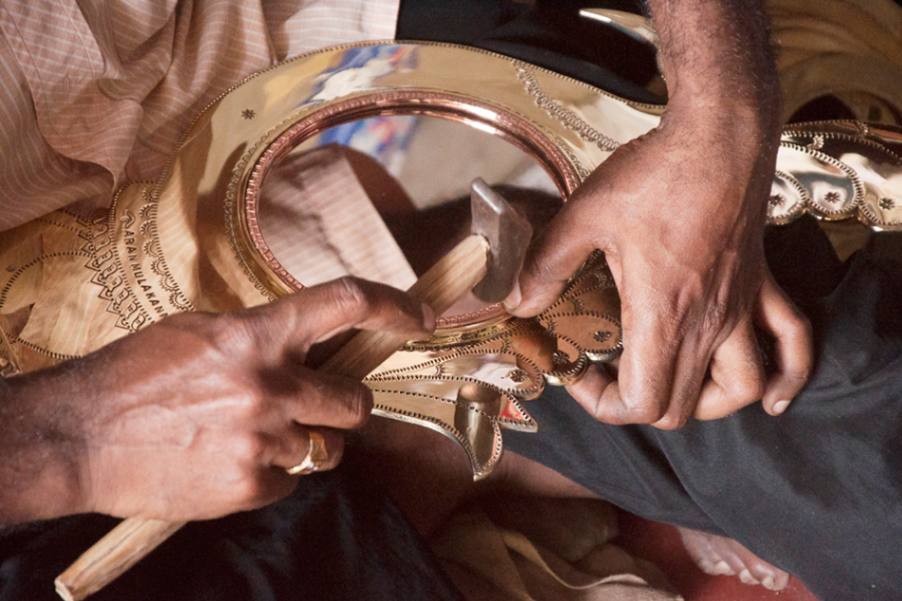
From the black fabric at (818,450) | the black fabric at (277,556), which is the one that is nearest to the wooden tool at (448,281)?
the black fabric at (277,556)

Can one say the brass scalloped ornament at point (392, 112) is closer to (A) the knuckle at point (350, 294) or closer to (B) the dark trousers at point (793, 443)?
(B) the dark trousers at point (793, 443)

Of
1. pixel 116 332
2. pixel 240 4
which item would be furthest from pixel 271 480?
pixel 240 4

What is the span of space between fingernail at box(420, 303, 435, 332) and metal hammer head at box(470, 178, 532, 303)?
8cm

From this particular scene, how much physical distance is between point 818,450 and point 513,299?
0.39 meters

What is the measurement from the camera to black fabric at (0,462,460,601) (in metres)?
0.91

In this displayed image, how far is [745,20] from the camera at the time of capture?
0.99 metres

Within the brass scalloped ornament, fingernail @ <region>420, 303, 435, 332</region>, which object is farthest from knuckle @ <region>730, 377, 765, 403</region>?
fingernail @ <region>420, 303, 435, 332</region>

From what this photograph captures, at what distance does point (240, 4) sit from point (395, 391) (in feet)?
1.58

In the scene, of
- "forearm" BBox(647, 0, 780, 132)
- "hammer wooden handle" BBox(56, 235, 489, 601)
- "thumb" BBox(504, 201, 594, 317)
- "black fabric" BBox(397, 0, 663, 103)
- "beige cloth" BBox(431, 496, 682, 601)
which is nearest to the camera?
"hammer wooden handle" BBox(56, 235, 489, 601)

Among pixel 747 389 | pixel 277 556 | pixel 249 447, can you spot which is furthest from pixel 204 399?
pixel 747 389

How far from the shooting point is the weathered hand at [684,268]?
0.84 m

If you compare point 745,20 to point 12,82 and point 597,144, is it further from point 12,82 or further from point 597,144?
point 12,82

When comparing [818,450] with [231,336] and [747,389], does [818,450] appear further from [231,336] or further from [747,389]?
[231,336]

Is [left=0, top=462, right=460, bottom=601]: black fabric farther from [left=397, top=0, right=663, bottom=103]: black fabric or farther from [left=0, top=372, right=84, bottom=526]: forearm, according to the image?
[left=397, top=0, right=663, bottom=103]: black fabric
